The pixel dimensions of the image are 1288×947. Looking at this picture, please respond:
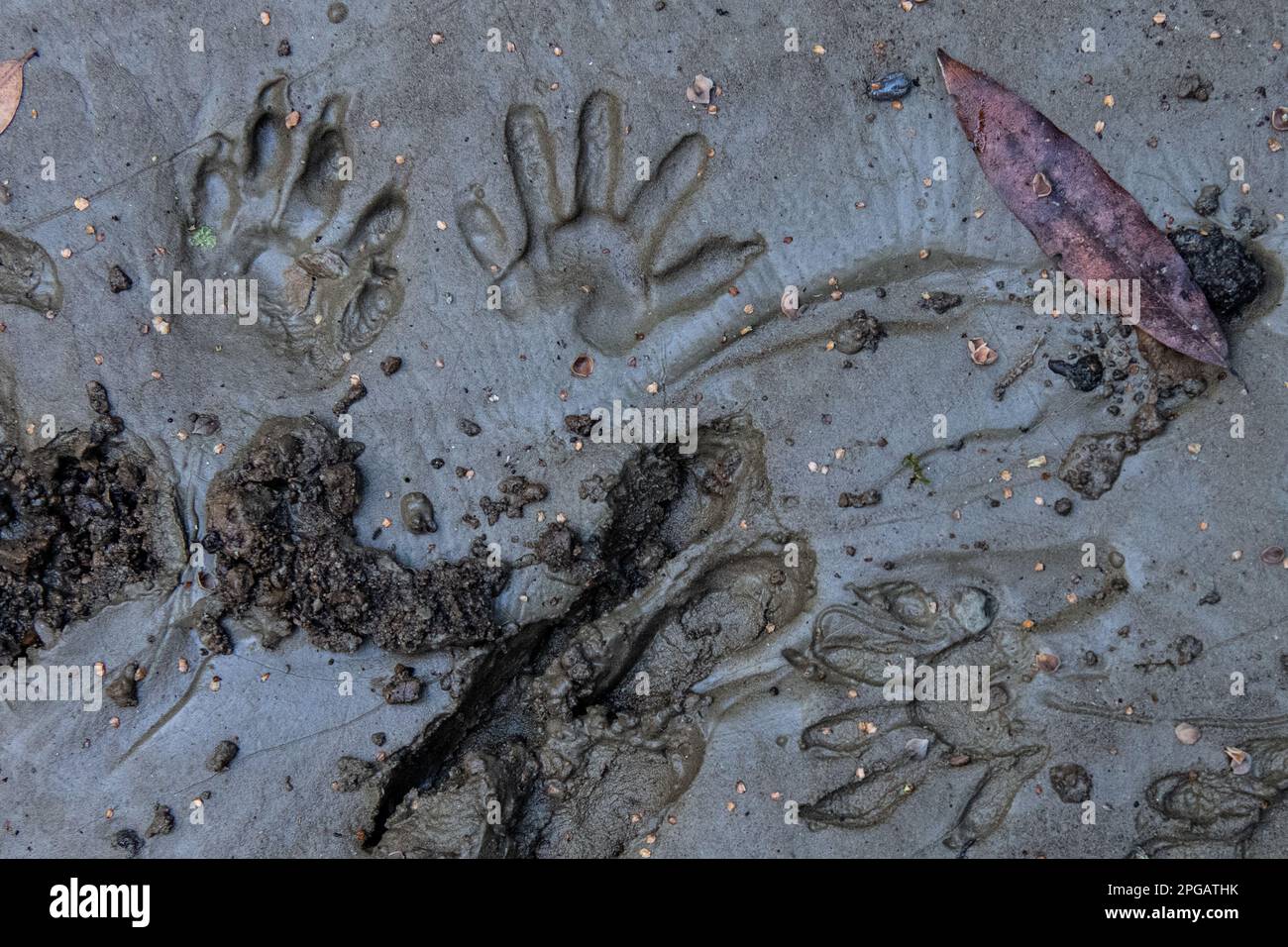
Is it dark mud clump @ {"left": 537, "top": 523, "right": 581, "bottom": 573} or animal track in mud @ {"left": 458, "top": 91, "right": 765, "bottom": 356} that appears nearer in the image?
dark mud clump @ {"left": 537, "top": 523, "right": 581, "bottom": 573}

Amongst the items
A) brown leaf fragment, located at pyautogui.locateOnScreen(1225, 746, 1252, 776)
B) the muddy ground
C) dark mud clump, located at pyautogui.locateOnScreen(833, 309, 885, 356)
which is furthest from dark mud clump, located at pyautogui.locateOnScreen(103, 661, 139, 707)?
brown leaf fragment, located at pyautogui.locateOnScreen(1225, 746, 1252, 776)

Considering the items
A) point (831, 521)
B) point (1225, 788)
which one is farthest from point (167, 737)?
point (1225, 788)

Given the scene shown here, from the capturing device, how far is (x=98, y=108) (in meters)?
4.22

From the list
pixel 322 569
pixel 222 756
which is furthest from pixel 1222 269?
pixel 222 756

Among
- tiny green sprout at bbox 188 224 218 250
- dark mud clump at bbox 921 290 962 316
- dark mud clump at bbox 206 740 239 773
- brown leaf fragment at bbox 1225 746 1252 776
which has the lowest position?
brown leaf fragment at bbox 1225 746 1252 776

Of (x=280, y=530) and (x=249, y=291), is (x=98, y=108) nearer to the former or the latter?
(x=249, y=291)

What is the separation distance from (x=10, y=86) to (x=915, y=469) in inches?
171

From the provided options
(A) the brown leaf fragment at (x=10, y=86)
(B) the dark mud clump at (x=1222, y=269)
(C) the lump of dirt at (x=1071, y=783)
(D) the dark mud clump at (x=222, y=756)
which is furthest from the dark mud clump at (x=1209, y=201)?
(A) the brown leaf fragment at (x=10, y=86)

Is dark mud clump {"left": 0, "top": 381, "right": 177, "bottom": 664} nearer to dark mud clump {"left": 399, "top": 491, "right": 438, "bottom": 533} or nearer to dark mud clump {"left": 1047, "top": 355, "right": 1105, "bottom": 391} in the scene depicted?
dark mud clump {"left": 399, "top": 491, "right": 438, "bottom": 533}

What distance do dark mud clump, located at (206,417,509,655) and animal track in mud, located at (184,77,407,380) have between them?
0.49 meters

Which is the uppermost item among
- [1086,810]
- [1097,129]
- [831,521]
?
[1097,129]

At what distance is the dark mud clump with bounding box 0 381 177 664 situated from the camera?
411 centimetres

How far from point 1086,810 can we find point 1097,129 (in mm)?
3017

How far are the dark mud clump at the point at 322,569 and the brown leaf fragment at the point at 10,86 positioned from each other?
1.82m
